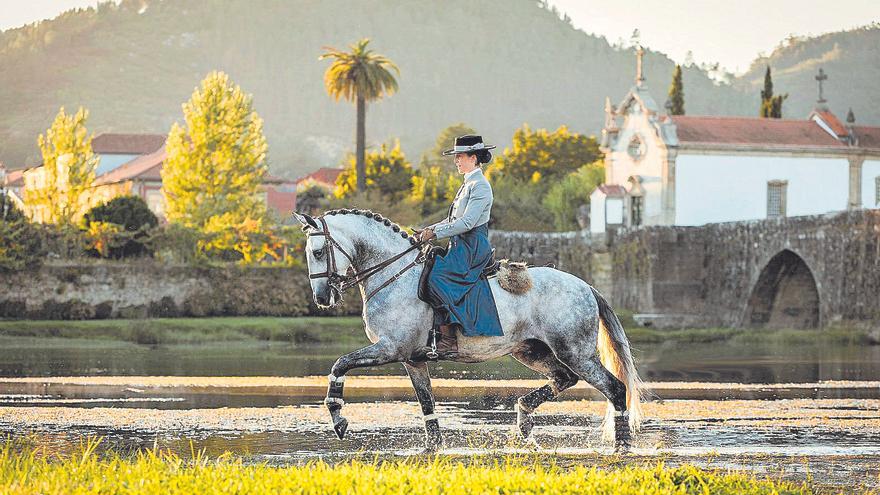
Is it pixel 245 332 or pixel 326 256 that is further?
pixel 245 332

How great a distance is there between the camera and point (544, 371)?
55.0ft

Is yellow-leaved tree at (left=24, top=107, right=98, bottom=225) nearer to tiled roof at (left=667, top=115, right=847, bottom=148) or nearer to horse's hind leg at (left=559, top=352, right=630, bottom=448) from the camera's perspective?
tiled roof at (left=667, top=115, right=847, bottom=148)

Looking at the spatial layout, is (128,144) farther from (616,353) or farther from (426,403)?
(426,403)

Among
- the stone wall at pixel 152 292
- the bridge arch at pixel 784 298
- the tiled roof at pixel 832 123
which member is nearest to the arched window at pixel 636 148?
the tiled roof at pixel 832 123

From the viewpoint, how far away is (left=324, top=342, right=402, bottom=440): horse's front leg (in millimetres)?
15164

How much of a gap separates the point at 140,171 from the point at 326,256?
104362 millimetres

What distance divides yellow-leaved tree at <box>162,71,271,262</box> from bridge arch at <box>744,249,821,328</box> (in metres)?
21.0

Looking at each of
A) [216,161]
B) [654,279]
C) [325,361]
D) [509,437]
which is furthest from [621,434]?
[216,161]

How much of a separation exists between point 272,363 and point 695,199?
1813 inches

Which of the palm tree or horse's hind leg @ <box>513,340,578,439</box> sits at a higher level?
the palm tree

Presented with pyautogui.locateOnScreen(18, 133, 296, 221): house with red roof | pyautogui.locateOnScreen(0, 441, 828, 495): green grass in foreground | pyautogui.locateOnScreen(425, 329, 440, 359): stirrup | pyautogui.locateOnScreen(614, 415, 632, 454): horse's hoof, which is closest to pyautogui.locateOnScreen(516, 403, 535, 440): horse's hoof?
pyautogui.locateOnScreen(614, 415, 632, 454): horse's hoof

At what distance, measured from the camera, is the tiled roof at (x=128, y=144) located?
429ft

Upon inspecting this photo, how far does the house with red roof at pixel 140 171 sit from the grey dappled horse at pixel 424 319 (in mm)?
88471

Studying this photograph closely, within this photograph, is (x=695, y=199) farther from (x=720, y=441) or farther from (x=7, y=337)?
(x=720, y=441)
